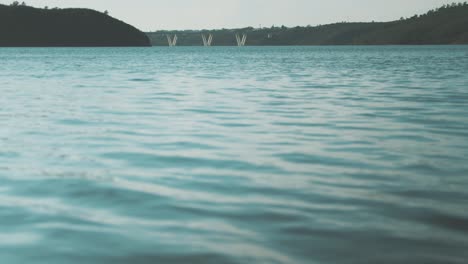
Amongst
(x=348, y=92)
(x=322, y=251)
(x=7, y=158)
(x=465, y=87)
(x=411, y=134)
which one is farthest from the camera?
(x=465, y=87)

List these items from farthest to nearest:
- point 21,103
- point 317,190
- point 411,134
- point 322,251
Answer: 1. point 21,103
2. point 411,134
3. point 317,190
4. point 322,251

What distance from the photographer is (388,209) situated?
24.1ft

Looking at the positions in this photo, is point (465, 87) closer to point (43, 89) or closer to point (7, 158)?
point (43, 89)

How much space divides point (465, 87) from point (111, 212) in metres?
25.5

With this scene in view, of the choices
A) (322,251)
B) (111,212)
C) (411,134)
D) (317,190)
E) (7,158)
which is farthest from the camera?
(411,134)

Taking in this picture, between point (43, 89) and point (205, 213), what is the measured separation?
25.6 meters

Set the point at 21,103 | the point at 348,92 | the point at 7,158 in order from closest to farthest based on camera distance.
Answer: the point at 7,158 → the point at 21,103 → the point at 348,92

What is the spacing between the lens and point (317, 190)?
27.3 feet

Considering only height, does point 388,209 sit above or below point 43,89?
above

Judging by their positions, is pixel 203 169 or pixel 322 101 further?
pixel 322 101

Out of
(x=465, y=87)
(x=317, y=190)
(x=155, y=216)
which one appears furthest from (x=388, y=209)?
(x=465, y=87)

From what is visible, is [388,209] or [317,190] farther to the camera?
[317,190]

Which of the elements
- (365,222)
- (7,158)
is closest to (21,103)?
(7,158)

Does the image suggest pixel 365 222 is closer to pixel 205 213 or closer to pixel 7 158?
pixel 205 213
